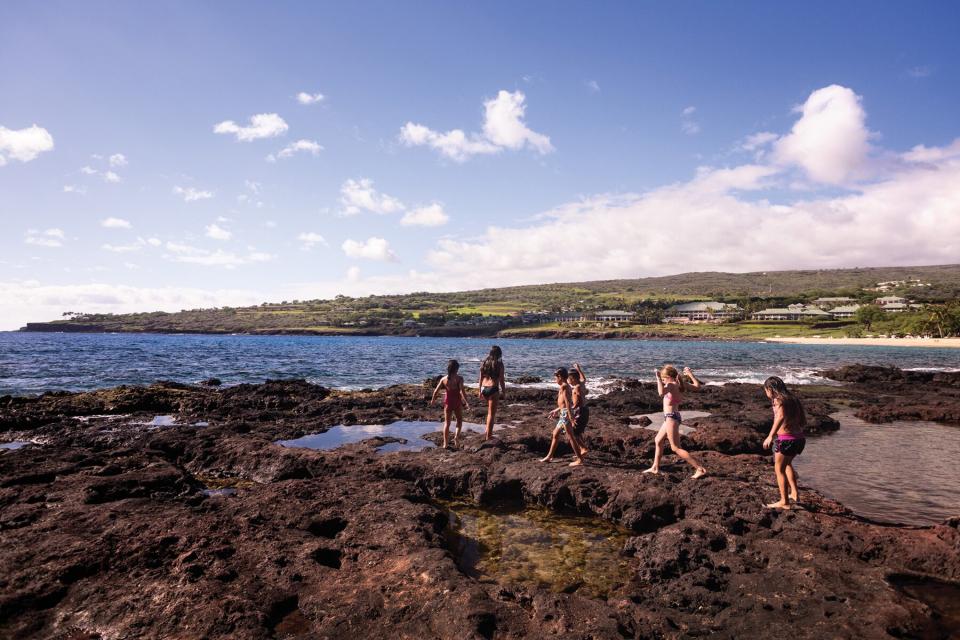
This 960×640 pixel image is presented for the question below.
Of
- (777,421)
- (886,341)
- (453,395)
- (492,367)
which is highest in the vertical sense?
(492,367)

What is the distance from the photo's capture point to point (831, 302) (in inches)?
6319

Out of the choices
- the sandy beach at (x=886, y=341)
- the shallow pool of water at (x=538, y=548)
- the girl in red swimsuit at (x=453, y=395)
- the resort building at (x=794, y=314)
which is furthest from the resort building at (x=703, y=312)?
the shallow pool of water at (x=538, y=548)

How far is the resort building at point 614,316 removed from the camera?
6481 inches

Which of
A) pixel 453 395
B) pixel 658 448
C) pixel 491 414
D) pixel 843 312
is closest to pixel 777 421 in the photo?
pixel 658 448

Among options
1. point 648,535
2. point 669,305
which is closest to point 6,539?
point 648,535

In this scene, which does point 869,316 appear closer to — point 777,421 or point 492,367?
point 492,367

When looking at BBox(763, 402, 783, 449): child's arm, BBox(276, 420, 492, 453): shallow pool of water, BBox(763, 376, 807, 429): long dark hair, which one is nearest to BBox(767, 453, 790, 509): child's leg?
BBox(763, 402, 783, 449): child's arm

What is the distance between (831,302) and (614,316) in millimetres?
→ 67781

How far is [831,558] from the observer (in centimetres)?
640

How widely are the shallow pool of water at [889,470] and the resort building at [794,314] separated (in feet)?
446

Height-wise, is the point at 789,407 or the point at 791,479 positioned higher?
the point at 789,407

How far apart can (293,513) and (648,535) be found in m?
5.34

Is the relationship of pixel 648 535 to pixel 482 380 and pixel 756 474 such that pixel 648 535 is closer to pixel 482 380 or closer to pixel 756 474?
pixel 756 474

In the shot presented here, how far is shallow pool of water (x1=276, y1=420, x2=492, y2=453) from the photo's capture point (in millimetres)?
14584
